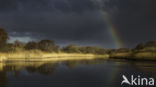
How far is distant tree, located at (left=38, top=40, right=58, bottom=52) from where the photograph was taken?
3002 inches

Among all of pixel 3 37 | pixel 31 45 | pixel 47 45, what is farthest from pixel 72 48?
pixel 3 37

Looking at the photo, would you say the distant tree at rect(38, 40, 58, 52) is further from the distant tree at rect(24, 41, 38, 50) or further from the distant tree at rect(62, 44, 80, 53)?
the distant tree at rect(62, 44, 80, 53)

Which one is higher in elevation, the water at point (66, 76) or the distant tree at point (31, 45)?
the distant tree at point (31, 45)

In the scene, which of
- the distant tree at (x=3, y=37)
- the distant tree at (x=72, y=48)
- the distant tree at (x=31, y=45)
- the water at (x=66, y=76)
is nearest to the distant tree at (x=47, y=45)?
the distant tree at (x=31, y=45)

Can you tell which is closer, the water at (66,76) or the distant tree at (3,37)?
the water at (66,76)

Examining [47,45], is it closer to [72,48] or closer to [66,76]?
[72,48]

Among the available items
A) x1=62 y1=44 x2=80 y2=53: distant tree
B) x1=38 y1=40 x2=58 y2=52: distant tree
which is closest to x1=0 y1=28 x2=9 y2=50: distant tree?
x1=38 y1=40 x2=58 y2=52: distant tree

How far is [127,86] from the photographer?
38.1ft

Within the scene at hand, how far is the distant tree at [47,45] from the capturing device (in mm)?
76250

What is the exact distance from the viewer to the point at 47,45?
80562 mm

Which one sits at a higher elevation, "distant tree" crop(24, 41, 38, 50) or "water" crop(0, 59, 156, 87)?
"distant tree" crop(24, 41, 38, 50)

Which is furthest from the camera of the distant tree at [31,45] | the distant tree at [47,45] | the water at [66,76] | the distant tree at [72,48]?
the distant tree at [72,48]

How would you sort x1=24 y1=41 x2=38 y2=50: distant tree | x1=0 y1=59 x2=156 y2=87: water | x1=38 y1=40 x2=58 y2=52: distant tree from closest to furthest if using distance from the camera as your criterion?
x1=0 y1=59 x2=156 y2=87: water → x1=38 y1=40 x2=58 y2=52: distant tree → x1=24 y1=41 x2=38 y2=50: distant tree

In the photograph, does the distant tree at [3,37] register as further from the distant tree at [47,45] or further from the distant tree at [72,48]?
the distant tree at [72,48]
